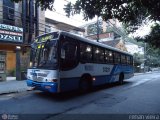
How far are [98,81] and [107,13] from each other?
6.31 metres

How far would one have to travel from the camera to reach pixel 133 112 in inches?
304

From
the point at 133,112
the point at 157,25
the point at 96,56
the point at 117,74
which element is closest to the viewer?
the point at 133,112

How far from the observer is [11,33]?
19328 millimetres

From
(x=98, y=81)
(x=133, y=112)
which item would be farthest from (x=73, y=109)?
(x=98, y=81)

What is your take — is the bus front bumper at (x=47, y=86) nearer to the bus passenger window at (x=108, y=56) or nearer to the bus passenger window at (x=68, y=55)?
the bus passenger window at (x=68, y=55)

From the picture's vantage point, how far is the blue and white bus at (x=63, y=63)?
31.4ft

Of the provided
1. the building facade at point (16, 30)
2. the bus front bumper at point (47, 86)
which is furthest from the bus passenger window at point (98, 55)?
the building facade at point (16, 30)

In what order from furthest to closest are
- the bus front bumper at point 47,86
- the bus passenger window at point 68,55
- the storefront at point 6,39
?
the storefront at point 6,39, the bus passenger window at point 68,55, the bus front bumper at point 47,86

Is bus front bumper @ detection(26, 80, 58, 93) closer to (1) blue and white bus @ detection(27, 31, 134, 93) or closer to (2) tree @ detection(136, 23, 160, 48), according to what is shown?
(1) blue and white bus @ detection(27, 31, 134, 93)

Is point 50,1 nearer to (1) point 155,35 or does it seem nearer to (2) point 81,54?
(2) point 81,54

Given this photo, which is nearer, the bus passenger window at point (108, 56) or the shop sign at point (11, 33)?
the bus passenger window at point (108, 56)

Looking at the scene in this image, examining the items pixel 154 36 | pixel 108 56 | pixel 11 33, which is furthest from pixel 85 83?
pixel 11 33

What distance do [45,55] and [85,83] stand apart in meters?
3.15

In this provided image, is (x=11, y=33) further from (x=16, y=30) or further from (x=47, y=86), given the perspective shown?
(x=47, y=86)
